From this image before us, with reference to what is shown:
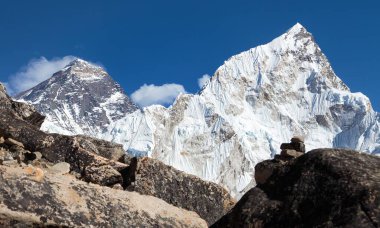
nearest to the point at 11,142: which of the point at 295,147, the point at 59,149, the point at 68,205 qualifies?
the point at 59,149

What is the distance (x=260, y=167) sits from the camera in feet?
46.5

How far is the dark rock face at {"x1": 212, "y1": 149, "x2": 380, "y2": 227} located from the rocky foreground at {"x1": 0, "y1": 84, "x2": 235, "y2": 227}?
242 cm

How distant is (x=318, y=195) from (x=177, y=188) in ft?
19.1

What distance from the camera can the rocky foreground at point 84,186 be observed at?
34.7 ft

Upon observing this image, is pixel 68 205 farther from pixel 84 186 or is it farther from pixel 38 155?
pixel 38 155

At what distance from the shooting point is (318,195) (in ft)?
29.7

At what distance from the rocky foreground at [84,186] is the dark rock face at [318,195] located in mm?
2423

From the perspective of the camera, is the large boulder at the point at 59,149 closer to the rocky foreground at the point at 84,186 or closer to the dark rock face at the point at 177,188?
the rocky foreground at the point at 84,186

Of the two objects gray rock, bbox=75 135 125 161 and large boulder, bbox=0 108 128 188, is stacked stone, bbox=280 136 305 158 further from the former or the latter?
large boulder, bbox=0 108 128 188

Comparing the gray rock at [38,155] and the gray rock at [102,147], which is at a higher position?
the gray rock at [102,147]

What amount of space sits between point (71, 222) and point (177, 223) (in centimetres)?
242

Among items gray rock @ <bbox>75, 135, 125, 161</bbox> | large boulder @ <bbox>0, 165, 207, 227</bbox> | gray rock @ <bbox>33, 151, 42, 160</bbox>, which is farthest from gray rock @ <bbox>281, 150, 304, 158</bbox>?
gray rock @ <bbox>33, 151, 42, 160</bbox>

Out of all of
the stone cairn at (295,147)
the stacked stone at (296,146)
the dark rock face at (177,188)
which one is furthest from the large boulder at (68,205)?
the stacked stone at (296,146)

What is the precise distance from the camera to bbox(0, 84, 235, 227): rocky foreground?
10562mm
